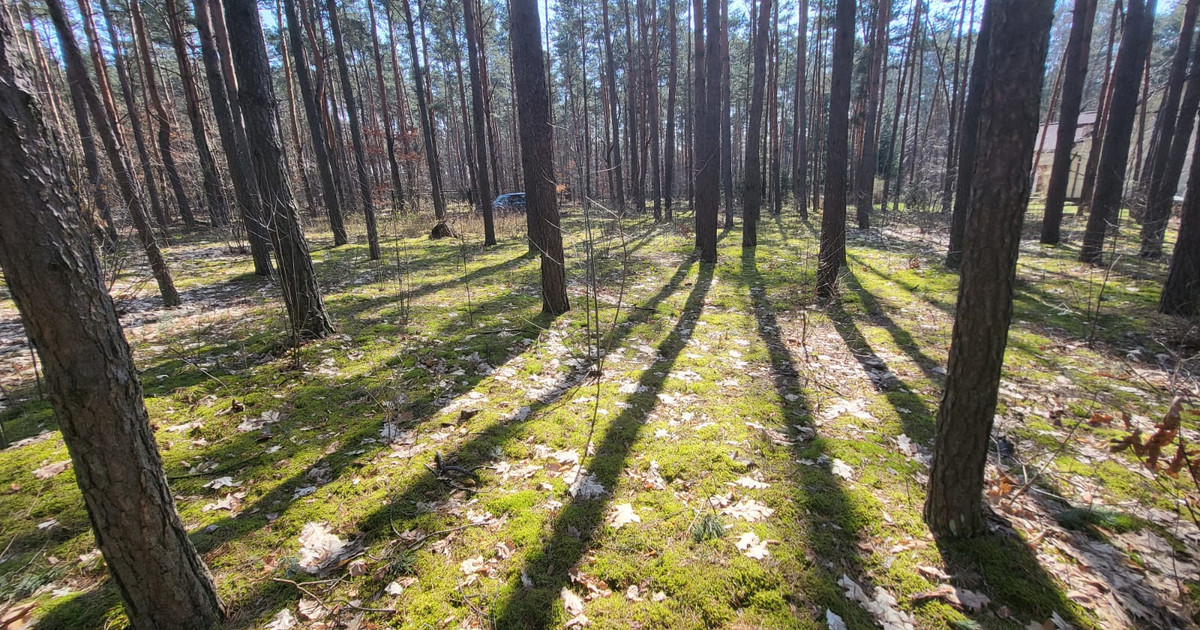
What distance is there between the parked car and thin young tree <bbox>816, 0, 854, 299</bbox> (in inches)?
629

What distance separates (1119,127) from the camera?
912cm

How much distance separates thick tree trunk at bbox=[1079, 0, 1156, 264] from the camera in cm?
877

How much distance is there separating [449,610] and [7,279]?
2.04 meters

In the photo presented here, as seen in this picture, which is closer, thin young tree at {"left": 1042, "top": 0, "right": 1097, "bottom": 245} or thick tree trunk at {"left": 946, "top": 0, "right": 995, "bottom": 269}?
thick tree trunk at {"left": 946, "top": 0, "right": 995, "bottom": 269}

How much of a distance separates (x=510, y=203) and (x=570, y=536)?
21958mm

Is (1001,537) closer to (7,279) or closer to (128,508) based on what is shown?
(128,508)

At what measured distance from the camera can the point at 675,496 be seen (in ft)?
9.62

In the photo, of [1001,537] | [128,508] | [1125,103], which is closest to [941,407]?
[1001,537]

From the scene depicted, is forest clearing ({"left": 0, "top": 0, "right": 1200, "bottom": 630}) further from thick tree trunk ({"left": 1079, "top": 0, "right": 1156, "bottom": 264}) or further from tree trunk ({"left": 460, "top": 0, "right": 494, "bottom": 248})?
tree trunk ({"left": 460, "top": 0, "right": 494, "bottom": 248})

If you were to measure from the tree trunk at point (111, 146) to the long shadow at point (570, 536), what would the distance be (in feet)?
24.1

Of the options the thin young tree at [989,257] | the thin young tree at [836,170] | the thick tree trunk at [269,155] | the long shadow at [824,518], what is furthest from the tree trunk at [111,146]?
the thin young tree at [836,170]

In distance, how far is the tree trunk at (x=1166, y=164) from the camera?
9484 mm

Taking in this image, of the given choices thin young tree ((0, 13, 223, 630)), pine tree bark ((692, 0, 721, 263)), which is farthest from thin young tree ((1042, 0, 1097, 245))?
thin young tree ((0, 13, 223, 630))

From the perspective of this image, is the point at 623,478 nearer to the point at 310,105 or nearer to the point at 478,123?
the point at 478,123
